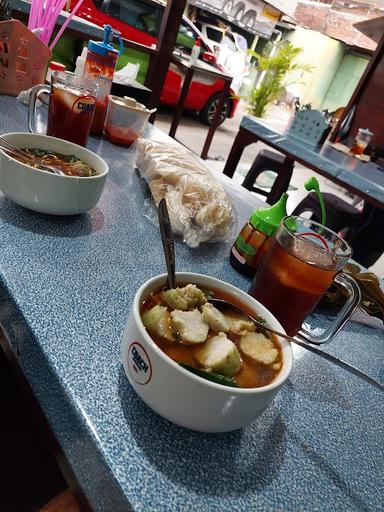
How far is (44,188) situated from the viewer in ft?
2.25

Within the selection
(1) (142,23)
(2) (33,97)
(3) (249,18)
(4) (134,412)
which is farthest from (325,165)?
(3) (249,18)

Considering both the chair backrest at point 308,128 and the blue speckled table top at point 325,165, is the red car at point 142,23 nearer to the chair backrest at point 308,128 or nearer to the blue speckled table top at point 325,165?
the blue speckled table top at point 325,165

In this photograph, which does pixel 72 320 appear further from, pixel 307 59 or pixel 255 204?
pixel 307 59

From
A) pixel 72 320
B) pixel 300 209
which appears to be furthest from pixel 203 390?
pixel 300 209

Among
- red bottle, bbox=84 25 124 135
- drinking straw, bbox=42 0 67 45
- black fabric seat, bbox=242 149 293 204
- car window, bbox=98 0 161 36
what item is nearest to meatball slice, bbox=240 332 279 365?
red bottle, bbox=84 25 124 135

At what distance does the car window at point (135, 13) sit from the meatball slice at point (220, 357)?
554 cm

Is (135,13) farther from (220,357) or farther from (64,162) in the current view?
(220,357)

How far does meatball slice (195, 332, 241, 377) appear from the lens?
43 cm

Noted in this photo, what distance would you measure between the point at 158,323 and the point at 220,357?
86 mm

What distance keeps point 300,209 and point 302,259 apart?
8.13ft

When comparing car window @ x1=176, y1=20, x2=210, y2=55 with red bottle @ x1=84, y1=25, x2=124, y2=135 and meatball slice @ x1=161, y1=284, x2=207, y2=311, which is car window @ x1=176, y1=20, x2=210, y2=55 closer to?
red bottle @ x1=84, y1=25, x2=124, y2=135

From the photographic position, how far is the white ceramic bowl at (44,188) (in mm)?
670

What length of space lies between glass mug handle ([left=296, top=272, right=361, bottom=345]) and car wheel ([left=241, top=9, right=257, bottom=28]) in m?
12.9

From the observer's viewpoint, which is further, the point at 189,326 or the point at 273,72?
the point at 273,72
